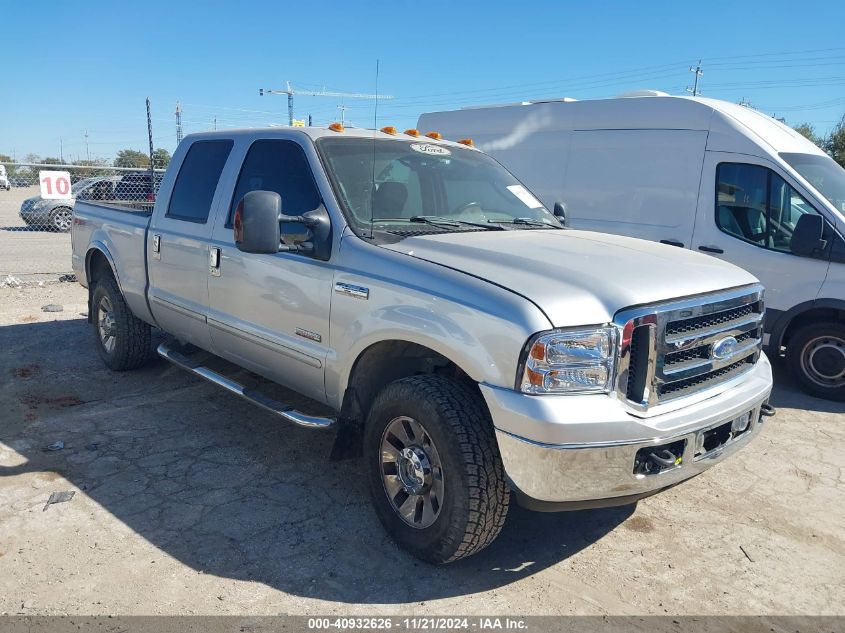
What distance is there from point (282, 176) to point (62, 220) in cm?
1564

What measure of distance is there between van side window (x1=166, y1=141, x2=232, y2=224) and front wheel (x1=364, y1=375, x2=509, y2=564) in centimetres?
218

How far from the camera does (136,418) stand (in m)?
4.84

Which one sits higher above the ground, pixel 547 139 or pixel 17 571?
pixel 547 139

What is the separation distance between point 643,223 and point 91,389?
17.7 ft

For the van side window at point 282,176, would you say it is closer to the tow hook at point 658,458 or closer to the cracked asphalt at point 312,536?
the cracked asphalt at point 312,536

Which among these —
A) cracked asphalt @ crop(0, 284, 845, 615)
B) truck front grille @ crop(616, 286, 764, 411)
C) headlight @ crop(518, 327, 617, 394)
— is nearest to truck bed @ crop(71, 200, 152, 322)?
cracked asphalt @ crop(0, 284, 845, 615)

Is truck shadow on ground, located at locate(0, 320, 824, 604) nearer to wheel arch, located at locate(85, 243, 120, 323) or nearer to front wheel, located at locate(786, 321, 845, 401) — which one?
wheel arch, located at locate(85, 243, 120, 323)

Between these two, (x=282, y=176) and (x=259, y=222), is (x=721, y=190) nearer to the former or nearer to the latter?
(x=282, y=176)

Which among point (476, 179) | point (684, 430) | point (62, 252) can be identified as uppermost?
point (476, 179)

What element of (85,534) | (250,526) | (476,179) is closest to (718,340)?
(476,179)

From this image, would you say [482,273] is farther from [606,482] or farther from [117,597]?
[117,597]

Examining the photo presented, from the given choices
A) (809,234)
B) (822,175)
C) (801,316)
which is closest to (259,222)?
(809,234)

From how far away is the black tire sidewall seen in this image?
285 cm

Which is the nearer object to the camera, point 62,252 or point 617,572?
point 617,572
